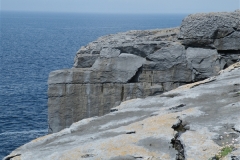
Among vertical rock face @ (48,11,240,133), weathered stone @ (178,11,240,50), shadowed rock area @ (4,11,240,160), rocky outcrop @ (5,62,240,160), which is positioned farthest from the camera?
weathered stone @ (178,11,240,50)

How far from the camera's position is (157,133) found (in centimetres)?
1193

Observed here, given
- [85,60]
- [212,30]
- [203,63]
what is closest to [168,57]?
[203,63]

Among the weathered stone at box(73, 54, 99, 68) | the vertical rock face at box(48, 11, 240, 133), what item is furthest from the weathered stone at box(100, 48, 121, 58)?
the weathered stone at box(73, 54, 99, 68)

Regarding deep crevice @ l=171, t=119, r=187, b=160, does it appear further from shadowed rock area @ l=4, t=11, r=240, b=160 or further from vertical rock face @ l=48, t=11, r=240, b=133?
vertical rock face @ l=48, t=11, r=240, b=133

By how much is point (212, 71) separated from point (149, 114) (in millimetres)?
14057

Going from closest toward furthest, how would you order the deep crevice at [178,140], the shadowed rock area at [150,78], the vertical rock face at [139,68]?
the deep crevice at [178,140] < the shadowed rock area at [150,78] < the vertical rock face at [139,68]

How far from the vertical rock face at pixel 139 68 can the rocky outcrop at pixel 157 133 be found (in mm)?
11012

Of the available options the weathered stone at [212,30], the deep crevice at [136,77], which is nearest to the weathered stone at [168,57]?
the deep crevice at [136,77]

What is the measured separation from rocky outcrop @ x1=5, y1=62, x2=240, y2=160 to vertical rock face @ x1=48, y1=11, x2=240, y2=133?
11.0 metres

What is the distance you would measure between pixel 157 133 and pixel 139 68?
1549 centimetres

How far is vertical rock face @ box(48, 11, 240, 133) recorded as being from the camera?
2706 cm

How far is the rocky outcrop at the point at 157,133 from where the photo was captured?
1074 centimetres

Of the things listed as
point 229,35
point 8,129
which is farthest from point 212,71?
point 8,129

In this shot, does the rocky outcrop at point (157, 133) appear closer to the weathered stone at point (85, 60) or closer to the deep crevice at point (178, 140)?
the deep crevice at point (178, 140)
